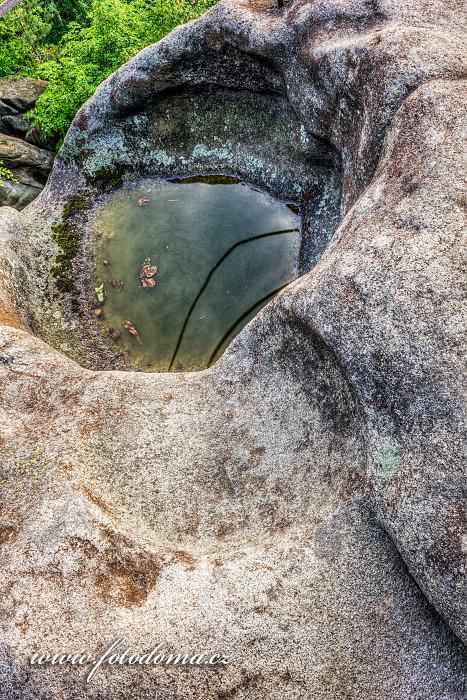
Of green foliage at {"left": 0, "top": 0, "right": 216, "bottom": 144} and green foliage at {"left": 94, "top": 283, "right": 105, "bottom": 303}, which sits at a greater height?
green foliage at {"left": 0, "top": 0, "right": 216, "bottom": 144}

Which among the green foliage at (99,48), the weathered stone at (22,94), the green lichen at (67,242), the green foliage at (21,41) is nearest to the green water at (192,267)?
the green lichen at (67,242)

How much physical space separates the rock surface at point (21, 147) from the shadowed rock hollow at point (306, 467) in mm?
4997

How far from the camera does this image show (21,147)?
35.1 feet

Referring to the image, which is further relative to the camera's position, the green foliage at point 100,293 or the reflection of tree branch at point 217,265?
the green foliage at point 100,293

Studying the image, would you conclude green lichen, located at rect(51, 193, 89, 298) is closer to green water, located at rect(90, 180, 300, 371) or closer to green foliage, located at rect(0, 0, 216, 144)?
green water, located at rect(90, 180, 300, 371)

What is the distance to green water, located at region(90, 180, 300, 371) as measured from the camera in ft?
25.3

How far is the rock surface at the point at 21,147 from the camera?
1042 centimetres

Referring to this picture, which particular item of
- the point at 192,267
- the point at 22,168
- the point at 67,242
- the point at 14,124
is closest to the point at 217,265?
the point at 192,267

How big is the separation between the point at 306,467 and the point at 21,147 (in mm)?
8952

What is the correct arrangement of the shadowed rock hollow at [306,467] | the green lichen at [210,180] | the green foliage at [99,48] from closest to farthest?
the shadowed rock hollow at [306,467]
the green lichen at [210,180]
the green foliage at [99,48]

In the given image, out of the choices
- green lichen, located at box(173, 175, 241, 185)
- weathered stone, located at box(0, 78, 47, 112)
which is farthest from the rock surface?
green lichen, located at box(173, 175, 241, 185)

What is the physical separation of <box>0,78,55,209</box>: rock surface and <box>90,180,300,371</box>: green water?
2.46 m

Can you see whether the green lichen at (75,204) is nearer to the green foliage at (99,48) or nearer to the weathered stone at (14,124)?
the green foliage at (99,48)

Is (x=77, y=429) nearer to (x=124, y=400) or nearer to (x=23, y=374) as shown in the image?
(x=124, y=400)
